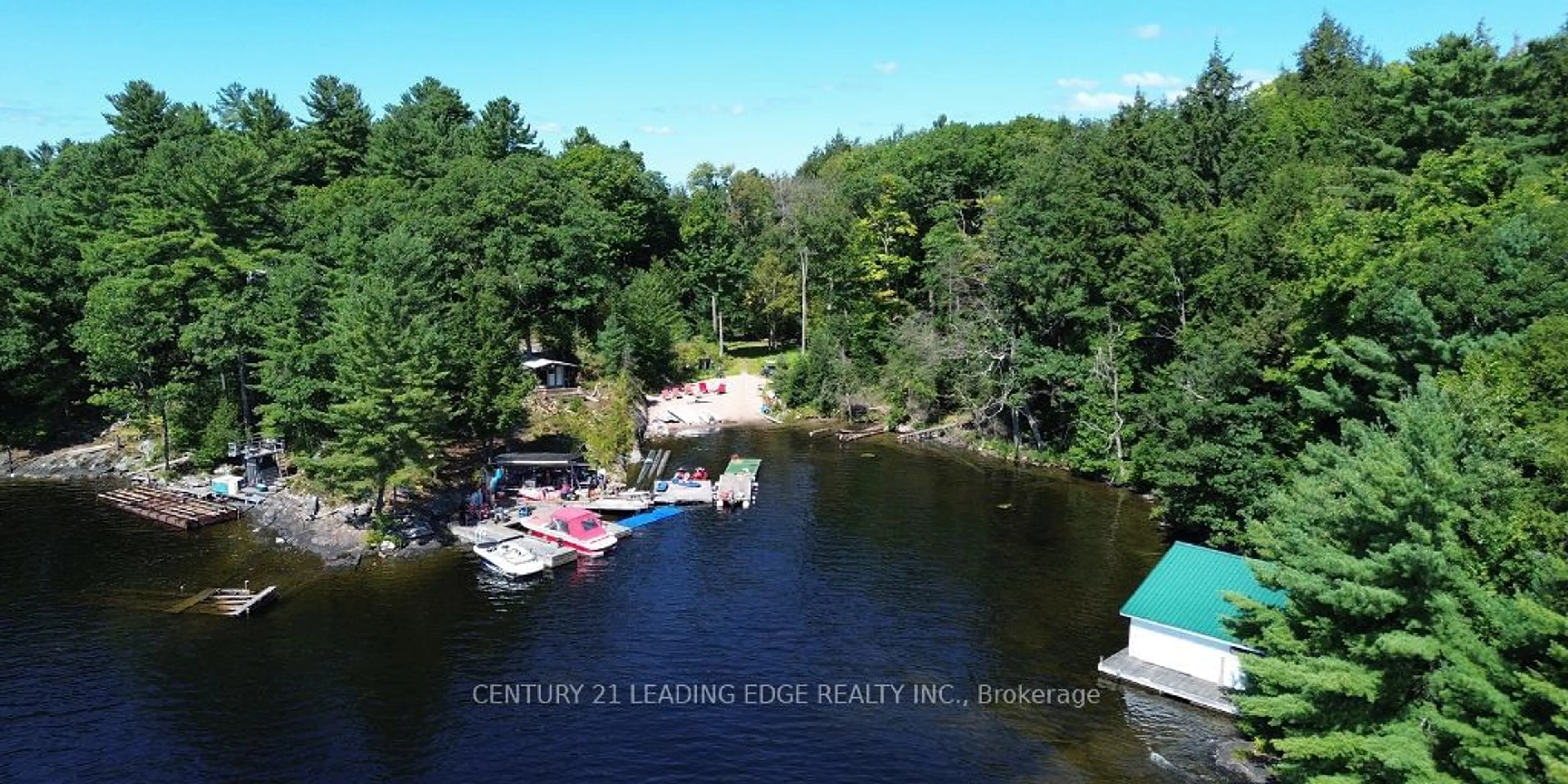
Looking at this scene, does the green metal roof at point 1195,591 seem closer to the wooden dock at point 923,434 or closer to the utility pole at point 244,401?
the wooden dock at point 923,434

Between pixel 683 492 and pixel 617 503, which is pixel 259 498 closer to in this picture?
pixel 617 503

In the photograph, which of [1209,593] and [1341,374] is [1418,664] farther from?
[1341,374]

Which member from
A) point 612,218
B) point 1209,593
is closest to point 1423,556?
point 1209,593

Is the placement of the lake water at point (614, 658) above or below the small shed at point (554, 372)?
below

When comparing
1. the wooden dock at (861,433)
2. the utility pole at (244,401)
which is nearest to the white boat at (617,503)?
the utility pole at (244,401)

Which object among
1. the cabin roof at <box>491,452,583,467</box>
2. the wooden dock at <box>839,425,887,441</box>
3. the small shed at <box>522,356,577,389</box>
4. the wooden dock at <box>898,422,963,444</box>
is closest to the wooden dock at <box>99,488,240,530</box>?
the cabin roof at <box>491,452,583,467</box>

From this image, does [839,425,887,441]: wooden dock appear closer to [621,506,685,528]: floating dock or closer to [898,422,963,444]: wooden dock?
[898,422,963,444]: wooden dock

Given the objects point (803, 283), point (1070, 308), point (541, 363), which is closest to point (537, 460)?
point (541, 363)
